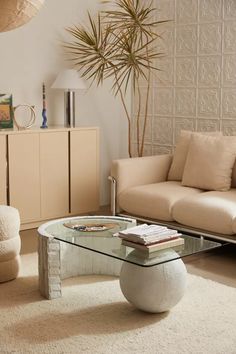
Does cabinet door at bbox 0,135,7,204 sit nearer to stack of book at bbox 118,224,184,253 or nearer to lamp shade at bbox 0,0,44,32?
stack of book at bbox 118,224,184,253

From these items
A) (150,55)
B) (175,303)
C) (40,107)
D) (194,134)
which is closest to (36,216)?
(40,107)

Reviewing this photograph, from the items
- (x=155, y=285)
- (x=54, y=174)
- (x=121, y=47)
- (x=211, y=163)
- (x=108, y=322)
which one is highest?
(x=121, y=47)

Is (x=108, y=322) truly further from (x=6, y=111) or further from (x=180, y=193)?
(x=6, y=111)

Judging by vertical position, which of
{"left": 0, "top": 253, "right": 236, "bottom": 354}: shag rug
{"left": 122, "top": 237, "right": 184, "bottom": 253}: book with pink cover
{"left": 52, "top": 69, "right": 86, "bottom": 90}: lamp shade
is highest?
{"left": 52, "top": 69, "right": 86, "bottom": 90}: lamp shade

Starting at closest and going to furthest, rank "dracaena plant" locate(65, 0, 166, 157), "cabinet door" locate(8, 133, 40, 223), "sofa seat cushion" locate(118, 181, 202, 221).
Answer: "sofa seat cushion" locate(118, 181, 202, 221), "cabinet door" locate(8, 133, 40, 223), "dracaena plant" locate(65, 0, 166, 157)

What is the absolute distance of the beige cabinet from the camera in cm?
521

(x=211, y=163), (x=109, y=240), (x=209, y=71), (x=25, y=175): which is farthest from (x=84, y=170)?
(x=109, y=240)

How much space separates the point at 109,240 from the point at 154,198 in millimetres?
1317

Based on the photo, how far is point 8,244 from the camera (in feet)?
12.7

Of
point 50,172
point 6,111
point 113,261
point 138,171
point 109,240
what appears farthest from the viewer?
point 50,172

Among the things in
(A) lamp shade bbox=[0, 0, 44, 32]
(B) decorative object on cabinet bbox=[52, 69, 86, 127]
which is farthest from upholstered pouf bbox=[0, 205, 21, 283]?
(B) decorative object on cabinet bbox=[52, 69, 86, 127]

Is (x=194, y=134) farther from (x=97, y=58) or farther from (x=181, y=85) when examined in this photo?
(x=97, y=58)

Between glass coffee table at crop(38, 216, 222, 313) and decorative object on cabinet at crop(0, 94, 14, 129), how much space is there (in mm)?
1640

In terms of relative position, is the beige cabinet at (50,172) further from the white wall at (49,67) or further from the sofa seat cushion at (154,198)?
the sofa seat cushion at (154,198)
